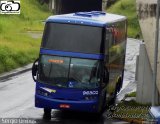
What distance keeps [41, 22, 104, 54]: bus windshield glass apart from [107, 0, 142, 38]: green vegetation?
175ft

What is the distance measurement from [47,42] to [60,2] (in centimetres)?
5033

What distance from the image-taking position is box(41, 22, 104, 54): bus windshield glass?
18.0 meters

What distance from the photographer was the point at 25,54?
38.0 m

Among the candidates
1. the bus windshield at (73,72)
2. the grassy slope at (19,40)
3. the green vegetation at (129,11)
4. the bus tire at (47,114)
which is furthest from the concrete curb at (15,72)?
the green vegetation at (129,11)

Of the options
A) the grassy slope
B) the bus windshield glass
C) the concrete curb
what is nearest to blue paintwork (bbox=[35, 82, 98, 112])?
the bus windshield glass

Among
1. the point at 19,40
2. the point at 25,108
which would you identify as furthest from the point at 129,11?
the point at 25,108

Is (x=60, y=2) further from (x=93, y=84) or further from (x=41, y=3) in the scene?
(x=93, y=84)

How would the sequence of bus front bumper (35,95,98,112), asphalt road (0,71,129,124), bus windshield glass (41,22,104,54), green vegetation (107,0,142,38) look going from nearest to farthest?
bus front bumper (35,95,98,112) → bus windshield glass (41,22,104,54) → asphalt road (0,71,129,124) → green vegetation (107,0,142,38)

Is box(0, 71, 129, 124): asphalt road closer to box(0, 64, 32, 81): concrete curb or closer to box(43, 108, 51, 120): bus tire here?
box(43, 108, 51, 120): bus tire

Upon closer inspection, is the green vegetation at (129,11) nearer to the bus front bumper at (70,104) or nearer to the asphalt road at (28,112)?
the asphalt road at (28,112)

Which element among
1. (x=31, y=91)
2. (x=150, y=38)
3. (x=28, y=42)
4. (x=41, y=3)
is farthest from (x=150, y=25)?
(x=41, y=3)

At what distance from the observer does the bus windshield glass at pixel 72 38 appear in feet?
59.0

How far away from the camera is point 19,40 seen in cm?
4400

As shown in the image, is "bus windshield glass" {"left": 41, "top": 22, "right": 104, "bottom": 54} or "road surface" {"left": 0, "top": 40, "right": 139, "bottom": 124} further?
"road surface" {"left": 0, "top": 40, "right": 139, "bottom": 124}
